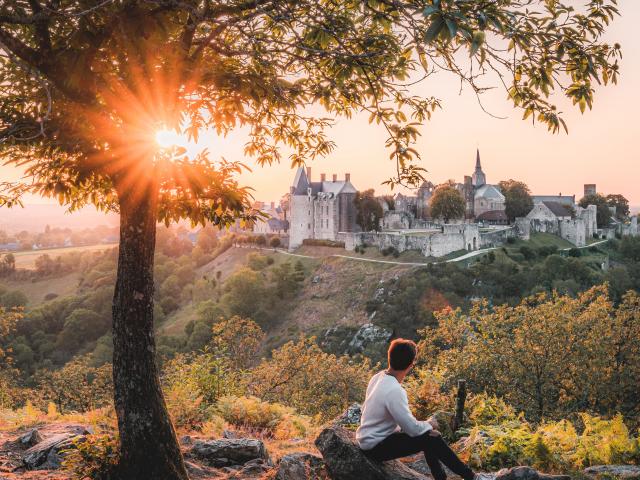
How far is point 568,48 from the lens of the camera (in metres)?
4.19

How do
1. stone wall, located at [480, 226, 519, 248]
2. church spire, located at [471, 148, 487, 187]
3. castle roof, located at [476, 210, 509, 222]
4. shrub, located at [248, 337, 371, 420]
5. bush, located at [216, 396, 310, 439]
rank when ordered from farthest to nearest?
1. church spire, located at [471, 148, 487, 187]
2. castle roof, located at [476, 210, 509, 222]
3. stone wall, located at [480, 226, 519, 248]
4. shrub, located at [248, 337, 371, 420]
5. bush, located at [216, 396, 310, 439]

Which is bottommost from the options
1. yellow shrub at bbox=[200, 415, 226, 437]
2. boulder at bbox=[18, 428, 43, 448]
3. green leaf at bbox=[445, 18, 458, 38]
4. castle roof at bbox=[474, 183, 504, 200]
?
yellow shrub at bbox=[200, 415, 226, 437]

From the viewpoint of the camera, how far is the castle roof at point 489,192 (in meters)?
94.1

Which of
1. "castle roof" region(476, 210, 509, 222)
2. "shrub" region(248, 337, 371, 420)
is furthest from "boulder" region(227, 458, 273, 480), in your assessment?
"castle roof" region(476, 210, 509, 222)

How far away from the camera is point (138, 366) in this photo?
203 inches

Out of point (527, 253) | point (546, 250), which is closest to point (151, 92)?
point (527, 253)

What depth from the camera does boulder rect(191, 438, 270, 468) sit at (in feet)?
21.3

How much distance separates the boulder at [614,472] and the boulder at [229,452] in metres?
3.87

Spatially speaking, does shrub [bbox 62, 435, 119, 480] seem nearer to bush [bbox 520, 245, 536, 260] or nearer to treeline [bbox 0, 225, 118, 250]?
bush [bbox 520, 245, 536, 260]

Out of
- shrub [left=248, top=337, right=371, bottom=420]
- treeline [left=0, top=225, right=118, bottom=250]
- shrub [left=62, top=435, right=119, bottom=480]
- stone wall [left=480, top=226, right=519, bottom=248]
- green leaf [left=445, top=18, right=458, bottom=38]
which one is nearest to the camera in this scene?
green leaf [left=445, top=18, right=458, bottom=38]

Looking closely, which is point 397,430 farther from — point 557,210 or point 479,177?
point 479,177

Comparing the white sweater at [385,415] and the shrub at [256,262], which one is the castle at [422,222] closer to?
the shrub at [256,262]

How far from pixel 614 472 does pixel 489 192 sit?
310ft

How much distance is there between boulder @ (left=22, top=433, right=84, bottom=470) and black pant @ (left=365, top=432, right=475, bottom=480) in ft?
11.8
